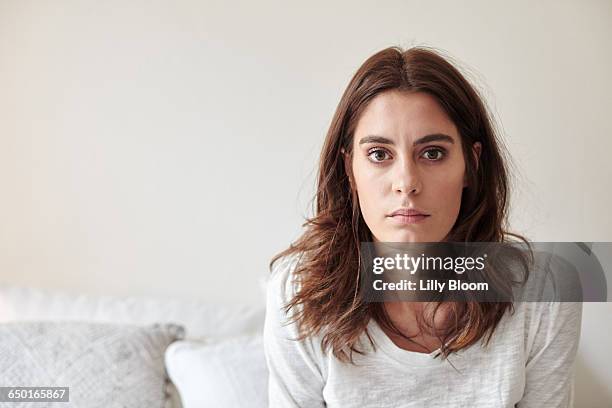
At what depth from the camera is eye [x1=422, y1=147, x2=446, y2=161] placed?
3.14 ft

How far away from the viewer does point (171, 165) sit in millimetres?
1531

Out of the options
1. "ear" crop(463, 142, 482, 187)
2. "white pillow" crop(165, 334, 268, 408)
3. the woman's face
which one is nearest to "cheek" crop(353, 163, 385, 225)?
the woman's face

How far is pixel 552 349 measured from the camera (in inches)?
39.2

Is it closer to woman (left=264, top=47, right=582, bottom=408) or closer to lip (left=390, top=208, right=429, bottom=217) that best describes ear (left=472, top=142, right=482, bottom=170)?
woman (left=264, top=47, right=582, bottom=408)

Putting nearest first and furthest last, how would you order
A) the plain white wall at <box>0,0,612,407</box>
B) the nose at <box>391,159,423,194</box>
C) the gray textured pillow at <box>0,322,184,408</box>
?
the nose at <box>391,159,423,194</box> < the gray textured pillow at <box>0,322,184,408</box> < the plain white wall at <box>0,0,612,407</box>

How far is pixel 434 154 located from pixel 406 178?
0.18 feet

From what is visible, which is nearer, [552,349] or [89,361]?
[552,349]

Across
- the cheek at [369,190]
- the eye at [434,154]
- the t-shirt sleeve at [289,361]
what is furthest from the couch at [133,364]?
the eye at [434,154]

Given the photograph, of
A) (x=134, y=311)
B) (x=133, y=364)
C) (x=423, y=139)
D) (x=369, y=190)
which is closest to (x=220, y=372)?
(x=133, y=364)

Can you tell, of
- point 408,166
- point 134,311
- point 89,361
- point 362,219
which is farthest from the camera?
point 134,311

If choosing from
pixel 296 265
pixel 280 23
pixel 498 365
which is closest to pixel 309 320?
pixel 296 265

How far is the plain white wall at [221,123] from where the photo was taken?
1311 millimetres

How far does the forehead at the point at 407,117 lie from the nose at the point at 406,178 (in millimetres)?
37

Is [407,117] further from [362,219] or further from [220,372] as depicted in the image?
[220,372]
